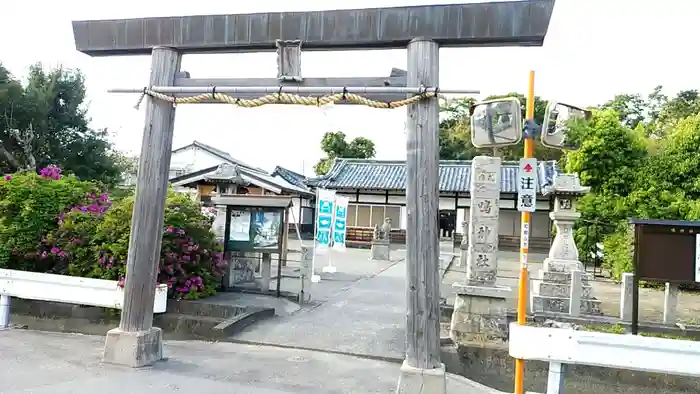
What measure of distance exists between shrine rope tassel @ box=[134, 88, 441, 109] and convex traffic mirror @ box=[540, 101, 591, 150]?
1125mm

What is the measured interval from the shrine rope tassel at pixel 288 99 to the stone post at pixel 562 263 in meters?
7.30

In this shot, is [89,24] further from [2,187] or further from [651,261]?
[651,261]

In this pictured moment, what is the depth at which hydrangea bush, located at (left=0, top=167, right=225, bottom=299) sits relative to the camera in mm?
7715

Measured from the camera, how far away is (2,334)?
6055mm

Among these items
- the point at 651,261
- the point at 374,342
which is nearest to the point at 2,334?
the point at 374,342

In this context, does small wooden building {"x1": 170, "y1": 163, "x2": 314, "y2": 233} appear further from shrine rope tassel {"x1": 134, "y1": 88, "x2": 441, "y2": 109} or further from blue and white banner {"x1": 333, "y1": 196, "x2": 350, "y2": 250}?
shrine rope tassel {"x1": 134, "y1": 88, "x2": 441, "y2": 109}

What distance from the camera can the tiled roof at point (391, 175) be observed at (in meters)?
28.1

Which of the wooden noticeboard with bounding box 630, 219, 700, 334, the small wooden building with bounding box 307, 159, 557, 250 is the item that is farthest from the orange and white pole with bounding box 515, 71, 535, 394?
the small wooden building with bounding box 307, 159, 557, 250

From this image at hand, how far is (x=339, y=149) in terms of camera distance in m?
42.1

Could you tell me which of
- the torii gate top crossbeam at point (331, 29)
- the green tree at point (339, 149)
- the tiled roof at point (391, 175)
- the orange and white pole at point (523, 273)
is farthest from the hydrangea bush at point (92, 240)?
the green tree at point (339, 149)

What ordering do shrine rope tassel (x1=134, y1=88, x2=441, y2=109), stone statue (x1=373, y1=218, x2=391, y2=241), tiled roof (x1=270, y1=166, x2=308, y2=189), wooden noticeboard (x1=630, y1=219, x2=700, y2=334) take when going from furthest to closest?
tiled roof (x1=270, y1=166, x2=308, y2=189)
stone statue (x1=373, y1=218, x2=391, y2=241)
wooden noticeboard (x1=630, y1=219, x2=700, y2=334)
shrine rope tassel (x1=134, y1=88, x2=441, y2=109)

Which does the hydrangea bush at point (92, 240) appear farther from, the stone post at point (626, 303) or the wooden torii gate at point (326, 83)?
the stone post at point (626, 303)

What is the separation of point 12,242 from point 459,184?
24.2m

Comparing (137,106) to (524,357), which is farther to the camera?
(137,106)
